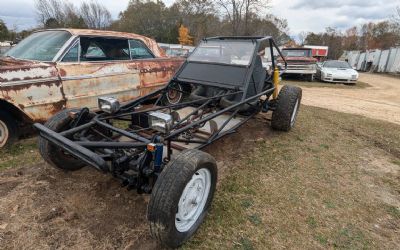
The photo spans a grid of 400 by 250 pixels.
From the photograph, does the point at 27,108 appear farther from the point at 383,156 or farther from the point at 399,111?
the point at 399,111

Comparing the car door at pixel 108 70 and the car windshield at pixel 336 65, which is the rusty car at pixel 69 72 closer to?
the car door at pixel 108 70

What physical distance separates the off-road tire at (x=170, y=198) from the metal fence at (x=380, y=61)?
29627mm

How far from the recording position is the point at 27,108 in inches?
165

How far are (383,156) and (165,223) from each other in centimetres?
431

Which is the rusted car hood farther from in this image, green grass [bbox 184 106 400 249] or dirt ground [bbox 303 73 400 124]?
dirt ground [bbox 303 73 400 124]

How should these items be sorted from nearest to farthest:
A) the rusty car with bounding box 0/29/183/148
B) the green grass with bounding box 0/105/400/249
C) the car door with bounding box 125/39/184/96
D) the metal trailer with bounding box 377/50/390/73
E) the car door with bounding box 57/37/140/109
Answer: the green grass with bounding box 0/105/400/249 → the rusty car with bounding box 0/29/183/148 → the car door with bounding box 57/37/140/109 → the car door with bounding box 125/39/184/96 → the metal trailer with bounding box 377/50/390/73

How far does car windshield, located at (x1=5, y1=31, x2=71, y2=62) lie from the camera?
4805 millimetres

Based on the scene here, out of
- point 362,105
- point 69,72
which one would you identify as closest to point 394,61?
point 362,105

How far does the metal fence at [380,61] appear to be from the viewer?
26.3 meters

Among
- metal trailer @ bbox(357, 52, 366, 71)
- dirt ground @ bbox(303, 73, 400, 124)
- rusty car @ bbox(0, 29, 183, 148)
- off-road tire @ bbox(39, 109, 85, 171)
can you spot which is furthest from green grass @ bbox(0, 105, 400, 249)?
metal trailer @ bbox(357, 52, 366, 71)

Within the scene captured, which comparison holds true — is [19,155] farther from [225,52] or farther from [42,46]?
[225,52]

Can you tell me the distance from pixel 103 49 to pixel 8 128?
84.8 inches

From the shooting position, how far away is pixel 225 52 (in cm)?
509

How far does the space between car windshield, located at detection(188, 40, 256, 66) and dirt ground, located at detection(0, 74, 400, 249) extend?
1.41m
